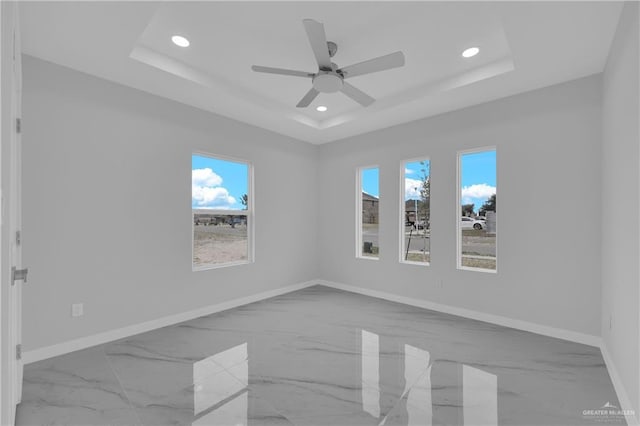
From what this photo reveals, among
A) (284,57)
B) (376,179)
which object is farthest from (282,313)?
(284,57)

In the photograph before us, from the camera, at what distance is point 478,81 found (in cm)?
303

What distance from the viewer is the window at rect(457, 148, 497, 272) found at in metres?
3.61

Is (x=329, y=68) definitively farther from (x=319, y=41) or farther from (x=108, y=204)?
(x=108, y=204)

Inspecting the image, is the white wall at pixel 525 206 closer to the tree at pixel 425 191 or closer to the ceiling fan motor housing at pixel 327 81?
the tree at pixel 425 191

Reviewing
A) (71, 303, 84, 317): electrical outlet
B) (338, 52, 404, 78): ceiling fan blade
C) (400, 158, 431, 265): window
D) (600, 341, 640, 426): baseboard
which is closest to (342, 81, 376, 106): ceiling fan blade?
(338, 52, 404, 78): ceiling fan blade

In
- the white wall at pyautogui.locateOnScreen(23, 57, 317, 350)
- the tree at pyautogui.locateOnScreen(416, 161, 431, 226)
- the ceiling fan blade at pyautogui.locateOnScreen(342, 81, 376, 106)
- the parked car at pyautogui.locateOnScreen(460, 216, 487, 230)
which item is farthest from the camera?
the tree at pyautogui.locateOnScreen(416, 161, 431, 226)

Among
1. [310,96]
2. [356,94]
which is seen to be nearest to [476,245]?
[356,94]

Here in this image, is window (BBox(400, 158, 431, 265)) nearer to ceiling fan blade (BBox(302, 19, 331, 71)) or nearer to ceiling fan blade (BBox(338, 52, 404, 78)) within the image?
ceiling fan blade (BBox(338, 52, 404, 78))

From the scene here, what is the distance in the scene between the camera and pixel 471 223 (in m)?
3.76

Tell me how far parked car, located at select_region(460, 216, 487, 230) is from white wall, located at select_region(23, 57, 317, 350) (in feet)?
9.91

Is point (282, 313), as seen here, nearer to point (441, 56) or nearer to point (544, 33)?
point (441, 56)

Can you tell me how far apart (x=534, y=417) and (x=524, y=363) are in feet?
2.51

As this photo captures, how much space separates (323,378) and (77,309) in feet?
7.77

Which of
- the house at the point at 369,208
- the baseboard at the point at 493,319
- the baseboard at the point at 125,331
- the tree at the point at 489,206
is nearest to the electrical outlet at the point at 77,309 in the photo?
the baseboard at the point at 125,331
